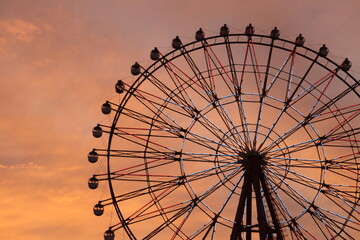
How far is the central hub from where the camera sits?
23453 mm

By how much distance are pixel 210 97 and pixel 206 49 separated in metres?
2.32

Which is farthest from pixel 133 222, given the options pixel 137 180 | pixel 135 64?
pixel 135 64

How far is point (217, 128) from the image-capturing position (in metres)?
24.9

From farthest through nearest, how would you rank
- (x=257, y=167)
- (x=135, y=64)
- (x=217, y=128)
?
(x=135, y=64), (x=217, y=128), (x=257, y=167)

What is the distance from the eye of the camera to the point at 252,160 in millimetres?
23625

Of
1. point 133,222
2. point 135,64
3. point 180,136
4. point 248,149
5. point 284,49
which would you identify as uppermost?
point 135,64

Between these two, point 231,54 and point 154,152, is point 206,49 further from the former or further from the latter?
point 154,152

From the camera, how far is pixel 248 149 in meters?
24.1

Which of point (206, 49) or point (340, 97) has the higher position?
point (206, 49)

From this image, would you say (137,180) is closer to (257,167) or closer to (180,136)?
(180,136)

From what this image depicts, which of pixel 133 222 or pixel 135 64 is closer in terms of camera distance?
pixel 133 222

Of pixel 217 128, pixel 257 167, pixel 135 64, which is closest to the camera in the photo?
pixel 257 167

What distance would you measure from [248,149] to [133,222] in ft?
20.0

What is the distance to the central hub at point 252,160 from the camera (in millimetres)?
23453
